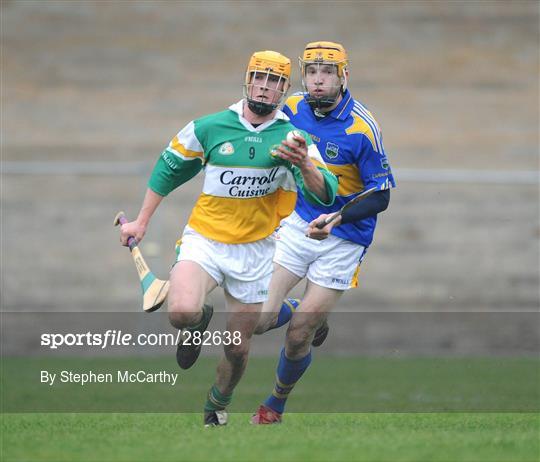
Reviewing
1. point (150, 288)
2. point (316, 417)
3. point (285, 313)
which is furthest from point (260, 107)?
point (316, 417)

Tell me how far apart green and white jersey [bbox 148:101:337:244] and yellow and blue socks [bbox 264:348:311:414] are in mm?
1099

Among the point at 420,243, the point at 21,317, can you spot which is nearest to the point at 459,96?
the point at 420,243

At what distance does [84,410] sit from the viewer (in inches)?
355

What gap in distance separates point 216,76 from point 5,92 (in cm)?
361

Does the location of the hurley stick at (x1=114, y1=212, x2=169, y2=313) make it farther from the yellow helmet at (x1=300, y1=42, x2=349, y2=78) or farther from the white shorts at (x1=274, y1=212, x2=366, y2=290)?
the yellow helmet at (x1=300, y1=42, x2=349, y2=78)

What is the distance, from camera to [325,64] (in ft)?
25.3

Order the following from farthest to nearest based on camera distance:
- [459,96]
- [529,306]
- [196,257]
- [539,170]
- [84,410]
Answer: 1. [459,96]
2. [539,170]
3. [529,306]
4. [84,410]
5. [196,257]

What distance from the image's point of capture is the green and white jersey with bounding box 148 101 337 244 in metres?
7.20

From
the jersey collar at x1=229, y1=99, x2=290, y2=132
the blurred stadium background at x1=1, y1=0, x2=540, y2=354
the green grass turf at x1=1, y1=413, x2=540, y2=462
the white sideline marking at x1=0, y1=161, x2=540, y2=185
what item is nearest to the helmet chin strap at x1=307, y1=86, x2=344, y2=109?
the jersey collar at x1=229, y1=99, x2=290, y2=132

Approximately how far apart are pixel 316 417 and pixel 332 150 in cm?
188

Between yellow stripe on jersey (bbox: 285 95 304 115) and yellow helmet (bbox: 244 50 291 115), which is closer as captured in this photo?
yellow helmet (bbox: 244 50 291 115)

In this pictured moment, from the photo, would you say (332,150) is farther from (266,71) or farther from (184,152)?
(184,152)

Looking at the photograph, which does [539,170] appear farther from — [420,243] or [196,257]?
[196,257]

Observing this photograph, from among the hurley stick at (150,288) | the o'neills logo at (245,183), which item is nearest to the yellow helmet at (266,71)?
the o'neills logo at (245,183)
